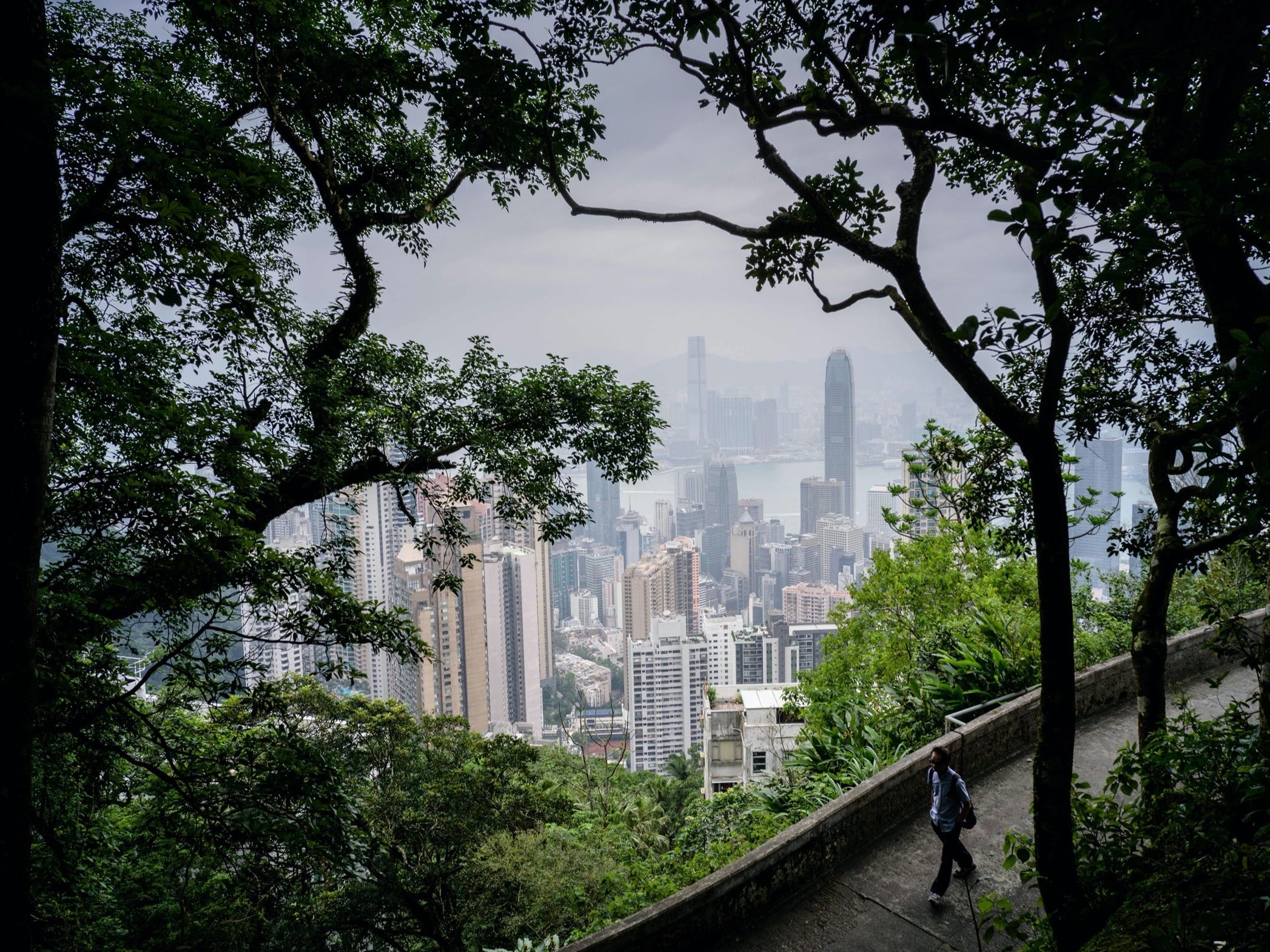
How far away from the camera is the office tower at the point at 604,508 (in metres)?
105

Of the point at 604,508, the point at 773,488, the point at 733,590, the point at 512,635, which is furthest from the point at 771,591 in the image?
the point at 773,488

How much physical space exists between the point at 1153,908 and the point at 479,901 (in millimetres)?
8369

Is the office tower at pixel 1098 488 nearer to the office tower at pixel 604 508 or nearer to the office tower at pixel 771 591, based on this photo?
the office tower at pixel 771 591

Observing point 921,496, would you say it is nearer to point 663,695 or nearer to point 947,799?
point 947,799

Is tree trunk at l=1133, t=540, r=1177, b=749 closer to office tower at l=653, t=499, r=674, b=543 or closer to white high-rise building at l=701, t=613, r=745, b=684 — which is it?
white high-rise building at l=701, t=613, r=745, b=684

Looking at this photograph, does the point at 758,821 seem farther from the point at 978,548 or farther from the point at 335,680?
the point at 978,548

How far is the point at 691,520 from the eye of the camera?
120625 mm

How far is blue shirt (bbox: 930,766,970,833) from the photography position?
414cm

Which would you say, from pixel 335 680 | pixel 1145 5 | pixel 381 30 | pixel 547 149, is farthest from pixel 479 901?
pixel 1145 5

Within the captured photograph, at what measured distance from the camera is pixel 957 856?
13.7ft

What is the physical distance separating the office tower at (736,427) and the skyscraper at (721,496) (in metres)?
47.7

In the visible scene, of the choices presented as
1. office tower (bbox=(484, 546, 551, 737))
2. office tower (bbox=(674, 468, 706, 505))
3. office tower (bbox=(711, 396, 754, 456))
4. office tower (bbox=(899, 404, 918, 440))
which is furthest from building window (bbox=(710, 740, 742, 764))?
office tower (bbox=(711, 396, 754, 456))

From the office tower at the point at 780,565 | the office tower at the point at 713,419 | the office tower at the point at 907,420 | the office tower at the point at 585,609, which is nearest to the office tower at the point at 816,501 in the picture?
the office tower at the point at 780,565

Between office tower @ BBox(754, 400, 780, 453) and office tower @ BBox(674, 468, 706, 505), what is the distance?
109 feet
